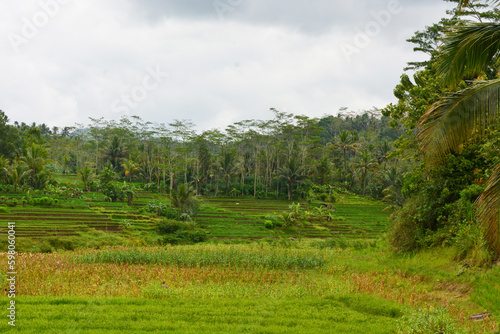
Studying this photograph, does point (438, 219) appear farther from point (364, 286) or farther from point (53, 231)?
point (53, 231)

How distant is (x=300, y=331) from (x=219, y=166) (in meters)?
40.1

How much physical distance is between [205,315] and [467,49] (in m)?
5.28

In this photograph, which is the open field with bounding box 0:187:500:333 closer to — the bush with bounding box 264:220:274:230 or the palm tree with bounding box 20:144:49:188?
the bush with bounding box 264:220:274:230

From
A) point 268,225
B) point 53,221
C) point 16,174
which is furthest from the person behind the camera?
point 16,174

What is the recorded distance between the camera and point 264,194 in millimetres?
44500

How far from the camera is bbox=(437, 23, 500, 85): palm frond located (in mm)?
4344

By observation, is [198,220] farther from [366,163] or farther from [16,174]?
[366,163]

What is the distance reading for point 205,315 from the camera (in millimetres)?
5449

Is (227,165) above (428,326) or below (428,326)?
above

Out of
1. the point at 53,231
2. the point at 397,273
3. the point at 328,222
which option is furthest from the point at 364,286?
the point at 328,222

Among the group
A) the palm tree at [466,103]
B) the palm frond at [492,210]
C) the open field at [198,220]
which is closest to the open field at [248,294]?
the palm frond at [492,210]

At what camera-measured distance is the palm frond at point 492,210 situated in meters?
3.67

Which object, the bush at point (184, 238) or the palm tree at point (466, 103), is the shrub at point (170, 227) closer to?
the bush at point (184, 238)

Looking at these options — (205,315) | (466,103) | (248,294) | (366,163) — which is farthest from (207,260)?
(366,163)
